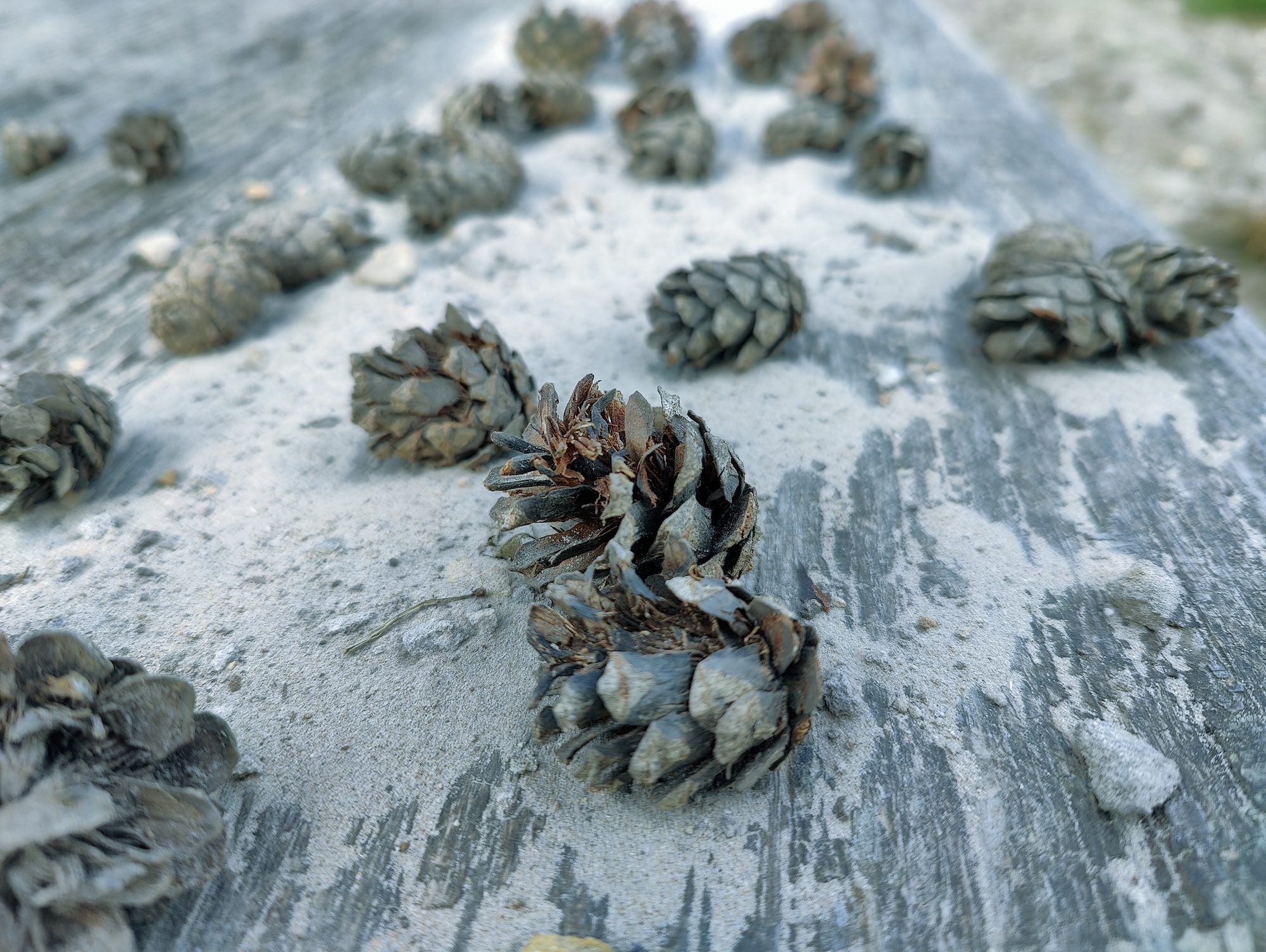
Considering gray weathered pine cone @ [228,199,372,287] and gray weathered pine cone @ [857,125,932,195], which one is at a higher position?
gray weathered pine cone @ [228,199,372,287]

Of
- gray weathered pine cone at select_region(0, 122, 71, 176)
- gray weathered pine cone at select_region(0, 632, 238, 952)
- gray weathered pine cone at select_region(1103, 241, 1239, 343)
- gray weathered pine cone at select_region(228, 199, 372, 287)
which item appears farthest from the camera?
gray weathered pine cone at select_region(0, 122, 71, 176)

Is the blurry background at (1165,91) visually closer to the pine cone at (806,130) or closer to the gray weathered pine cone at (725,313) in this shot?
the pine cone at (806,130)

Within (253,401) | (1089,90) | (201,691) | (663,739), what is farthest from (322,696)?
(1089,90)

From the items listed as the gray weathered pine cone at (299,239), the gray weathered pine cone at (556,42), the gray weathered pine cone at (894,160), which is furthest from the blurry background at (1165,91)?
the gray weathered pine cone at (299,239)

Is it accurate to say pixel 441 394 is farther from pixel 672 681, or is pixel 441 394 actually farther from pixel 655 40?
pixel 655 40

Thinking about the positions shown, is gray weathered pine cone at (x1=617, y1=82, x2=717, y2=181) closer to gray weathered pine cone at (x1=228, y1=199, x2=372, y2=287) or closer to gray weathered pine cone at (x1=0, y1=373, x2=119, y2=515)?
gray weathered pine cone at (x1=228, y1=199, x2=372, y2=287)

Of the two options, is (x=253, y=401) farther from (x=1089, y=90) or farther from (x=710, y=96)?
(x=1089, y=90)

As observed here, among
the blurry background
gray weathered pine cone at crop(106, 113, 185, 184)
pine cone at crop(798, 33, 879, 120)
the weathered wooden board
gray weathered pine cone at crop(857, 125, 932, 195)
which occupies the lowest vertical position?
the blurry background

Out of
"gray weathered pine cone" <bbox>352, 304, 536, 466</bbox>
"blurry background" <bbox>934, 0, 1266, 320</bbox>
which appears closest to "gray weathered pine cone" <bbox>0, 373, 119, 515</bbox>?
"gray weathered pine cone" <bbox>352, 304, 536, 466</bbox>
